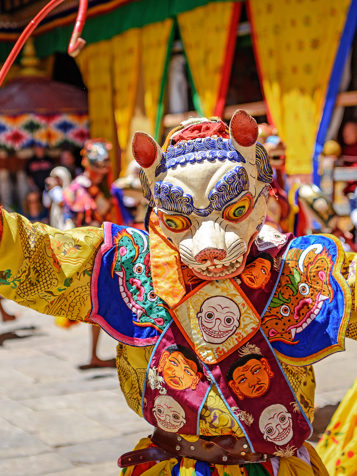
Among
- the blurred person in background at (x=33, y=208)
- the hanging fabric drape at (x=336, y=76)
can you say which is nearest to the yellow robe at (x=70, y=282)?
the hanging fabric drape at (x=336, y=76)

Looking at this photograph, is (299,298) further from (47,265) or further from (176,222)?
(47,265)

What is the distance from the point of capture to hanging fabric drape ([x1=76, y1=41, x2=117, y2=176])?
11000 millimetres

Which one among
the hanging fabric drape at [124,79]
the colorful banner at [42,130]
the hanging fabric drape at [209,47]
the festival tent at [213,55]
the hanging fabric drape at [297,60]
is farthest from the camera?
the colorful banner at [42,130]

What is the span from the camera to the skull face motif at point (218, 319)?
172 cm

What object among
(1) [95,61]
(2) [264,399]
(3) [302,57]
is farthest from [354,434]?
(1) [95,61]

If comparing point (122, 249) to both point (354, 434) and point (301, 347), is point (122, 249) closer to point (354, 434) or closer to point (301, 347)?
point (301, 347)

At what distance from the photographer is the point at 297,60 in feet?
25.7

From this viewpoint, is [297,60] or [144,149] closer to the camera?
[144,149]

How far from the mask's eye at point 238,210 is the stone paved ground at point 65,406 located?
186 centimetres

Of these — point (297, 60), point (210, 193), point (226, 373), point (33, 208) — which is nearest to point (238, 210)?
point (210, 193)

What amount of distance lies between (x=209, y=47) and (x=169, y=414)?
796cm

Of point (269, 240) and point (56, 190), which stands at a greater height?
point (269, 240)

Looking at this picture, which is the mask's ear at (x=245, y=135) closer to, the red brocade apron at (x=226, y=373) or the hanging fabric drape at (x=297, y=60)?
the red brocade apron at (x=226, y=373)

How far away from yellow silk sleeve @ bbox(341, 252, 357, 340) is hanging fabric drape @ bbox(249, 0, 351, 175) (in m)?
6.27
